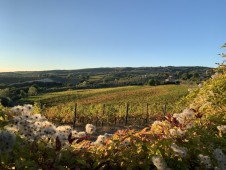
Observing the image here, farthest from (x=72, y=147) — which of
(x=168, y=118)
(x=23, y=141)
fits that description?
(x=168, y=118)

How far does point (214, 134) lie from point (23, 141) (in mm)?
3248

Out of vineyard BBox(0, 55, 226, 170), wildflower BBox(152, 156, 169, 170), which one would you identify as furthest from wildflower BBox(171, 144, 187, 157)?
wildflower BBox(152, 156, 169, 170)

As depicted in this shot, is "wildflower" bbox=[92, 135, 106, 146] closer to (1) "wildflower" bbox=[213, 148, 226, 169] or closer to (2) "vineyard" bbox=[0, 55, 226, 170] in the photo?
(2) "vineyard" bbox=[0, 55, 226, 170]

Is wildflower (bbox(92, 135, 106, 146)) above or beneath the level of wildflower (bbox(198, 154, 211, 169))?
above

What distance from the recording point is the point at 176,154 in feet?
14.9

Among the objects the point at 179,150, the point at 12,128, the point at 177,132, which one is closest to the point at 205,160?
the point at 179,150

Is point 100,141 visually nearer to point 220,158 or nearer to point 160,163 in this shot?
point 160,163

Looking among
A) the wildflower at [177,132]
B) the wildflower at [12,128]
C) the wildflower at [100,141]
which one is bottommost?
the wildflower at [100,141]

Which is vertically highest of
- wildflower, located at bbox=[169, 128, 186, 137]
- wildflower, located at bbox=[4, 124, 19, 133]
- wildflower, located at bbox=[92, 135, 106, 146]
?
wildflower, located at bbox=[4, 124, 19, 133]

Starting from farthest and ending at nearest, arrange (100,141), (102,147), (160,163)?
1. (100,141)
2. (102,147)
3. (160,163)

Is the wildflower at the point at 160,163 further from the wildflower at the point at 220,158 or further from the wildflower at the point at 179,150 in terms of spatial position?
the wildflower at the point at 220,158

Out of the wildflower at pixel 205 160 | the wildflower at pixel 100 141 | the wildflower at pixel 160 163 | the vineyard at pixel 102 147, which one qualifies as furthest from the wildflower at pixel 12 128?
the wildflower at pixel 205 160

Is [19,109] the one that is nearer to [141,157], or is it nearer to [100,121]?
[141,157]

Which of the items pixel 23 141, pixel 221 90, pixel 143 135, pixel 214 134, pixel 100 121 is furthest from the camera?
pixel 100 121
